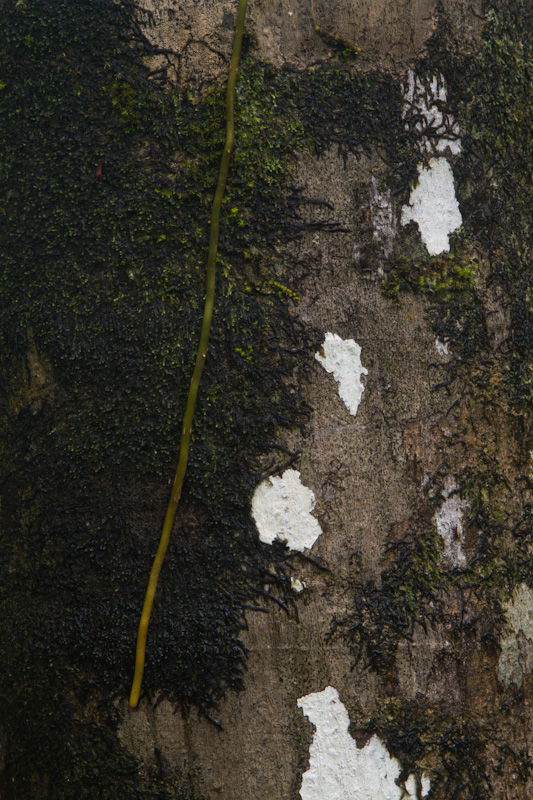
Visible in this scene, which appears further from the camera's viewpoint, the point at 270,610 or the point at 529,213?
the point at 529,213

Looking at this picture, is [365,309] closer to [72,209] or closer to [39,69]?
[72,209]

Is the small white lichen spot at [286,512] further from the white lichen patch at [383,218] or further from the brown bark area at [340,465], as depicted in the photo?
the white lichen patch at [383,218]

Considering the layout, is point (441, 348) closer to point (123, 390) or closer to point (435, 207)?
point (435, 207)

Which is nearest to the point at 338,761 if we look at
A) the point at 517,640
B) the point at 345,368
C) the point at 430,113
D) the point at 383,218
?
the point at 517,640

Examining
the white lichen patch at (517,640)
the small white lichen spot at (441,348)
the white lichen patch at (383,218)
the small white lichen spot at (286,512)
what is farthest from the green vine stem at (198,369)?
the white lichen patch at (517,640)

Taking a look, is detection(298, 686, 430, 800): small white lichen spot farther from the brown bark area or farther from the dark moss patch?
the dark moss patch

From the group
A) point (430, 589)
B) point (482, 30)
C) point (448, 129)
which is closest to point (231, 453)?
point (430, 589)

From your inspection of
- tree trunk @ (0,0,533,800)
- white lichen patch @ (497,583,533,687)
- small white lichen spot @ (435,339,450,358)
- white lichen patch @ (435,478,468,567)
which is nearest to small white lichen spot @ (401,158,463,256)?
tree trunk @ (0,0,533,800)
